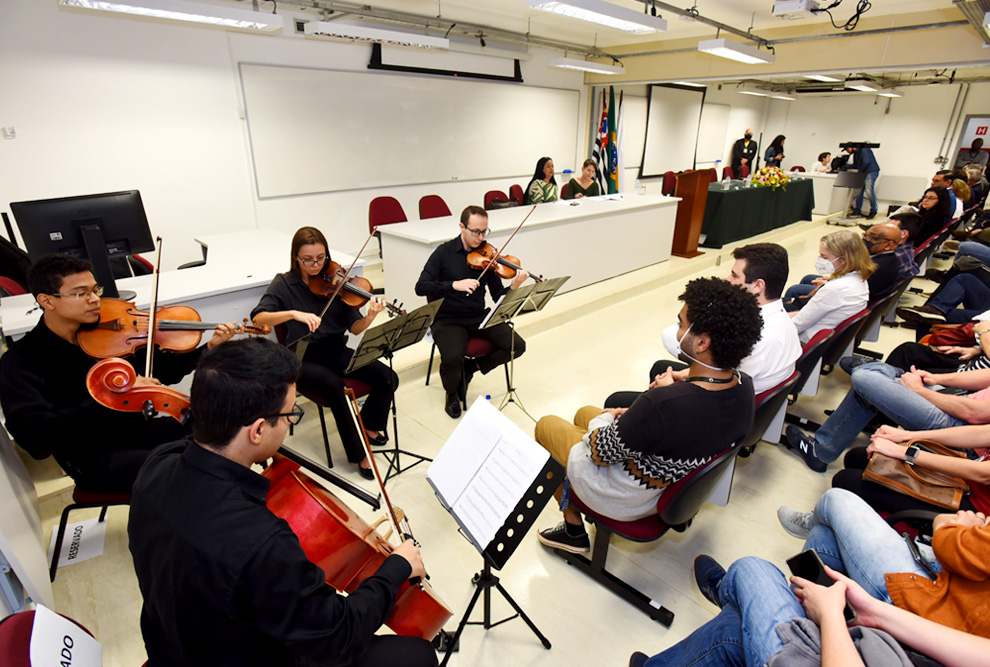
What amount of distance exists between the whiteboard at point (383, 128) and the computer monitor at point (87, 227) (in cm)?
263

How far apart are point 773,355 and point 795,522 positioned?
2.40 ft

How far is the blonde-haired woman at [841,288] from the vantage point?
8.64ft

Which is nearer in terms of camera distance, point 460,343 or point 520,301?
point 520,301

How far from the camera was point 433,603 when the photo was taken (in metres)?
1.34

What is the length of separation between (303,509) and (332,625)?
418mm

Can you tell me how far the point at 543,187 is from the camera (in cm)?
559

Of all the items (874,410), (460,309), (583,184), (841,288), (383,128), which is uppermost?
(383,128)

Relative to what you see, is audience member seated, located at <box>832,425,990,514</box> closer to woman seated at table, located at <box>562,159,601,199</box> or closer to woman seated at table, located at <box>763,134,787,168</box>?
woman seated at table, located at <box>562,159,601,199</box>

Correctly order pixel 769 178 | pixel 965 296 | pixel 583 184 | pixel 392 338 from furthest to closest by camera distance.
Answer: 1. pixel 769 178
2. pixel 583 184
3. pixel 965 296
4. pixel 392 338

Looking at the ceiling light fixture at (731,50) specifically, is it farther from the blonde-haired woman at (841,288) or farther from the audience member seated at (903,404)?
the audience member seated at (903,404)

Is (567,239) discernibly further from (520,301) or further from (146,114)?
(146,114)

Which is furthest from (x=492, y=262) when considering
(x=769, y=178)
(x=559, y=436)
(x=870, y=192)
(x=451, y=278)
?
(x=870, y=192)

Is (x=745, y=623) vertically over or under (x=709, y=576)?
over

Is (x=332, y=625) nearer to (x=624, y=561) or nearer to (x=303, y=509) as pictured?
(x=303, y=509)
